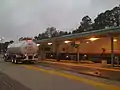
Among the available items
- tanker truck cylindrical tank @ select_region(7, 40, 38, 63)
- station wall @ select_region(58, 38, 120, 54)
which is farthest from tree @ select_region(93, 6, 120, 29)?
tanker truck cylindrical tank @ select_region(7, 40, 38, 63)

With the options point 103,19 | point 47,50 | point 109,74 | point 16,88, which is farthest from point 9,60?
point 103,19

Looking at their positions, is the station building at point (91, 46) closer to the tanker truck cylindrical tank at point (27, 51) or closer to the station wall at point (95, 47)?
the station wall at point (95, 47)

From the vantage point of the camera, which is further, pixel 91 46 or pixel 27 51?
pixel 91 46

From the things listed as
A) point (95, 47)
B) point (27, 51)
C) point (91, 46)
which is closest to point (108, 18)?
point (91, 46)

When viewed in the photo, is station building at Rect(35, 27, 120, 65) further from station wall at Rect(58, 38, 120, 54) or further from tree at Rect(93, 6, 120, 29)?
tree at Rect(93, 6, 120, 29)

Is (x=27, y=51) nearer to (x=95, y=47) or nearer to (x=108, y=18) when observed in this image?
(x=95, y=47)

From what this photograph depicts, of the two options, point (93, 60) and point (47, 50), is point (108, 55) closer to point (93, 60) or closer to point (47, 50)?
point (93, 60)

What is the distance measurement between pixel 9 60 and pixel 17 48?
9563mm

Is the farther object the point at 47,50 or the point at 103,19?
the point at 103,19

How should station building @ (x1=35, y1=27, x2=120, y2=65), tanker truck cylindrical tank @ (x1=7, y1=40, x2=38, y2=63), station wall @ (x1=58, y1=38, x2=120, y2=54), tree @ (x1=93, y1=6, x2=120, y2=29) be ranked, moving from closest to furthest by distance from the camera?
station building @ (x1=35, y1=27, x2=120, y2=65) < station wall @ (x1=58, y1=38, x2=120, y2=54) < tanker truck cylindrical tank @ (x1=7, y1=40, x2=38, y2=63) < tree @ (x1=93, y1=6, x2=120, y2=29)

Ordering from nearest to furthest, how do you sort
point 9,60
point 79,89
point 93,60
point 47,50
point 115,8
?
point 79,89 → point 93,60 → point 9,60 → point 47,50 → point 115,8

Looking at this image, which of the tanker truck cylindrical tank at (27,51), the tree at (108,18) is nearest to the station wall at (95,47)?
the tanker truck cylindrical tank at (27,51)

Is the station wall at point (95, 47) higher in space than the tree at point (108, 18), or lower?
lower

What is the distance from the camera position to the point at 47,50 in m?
63.0
